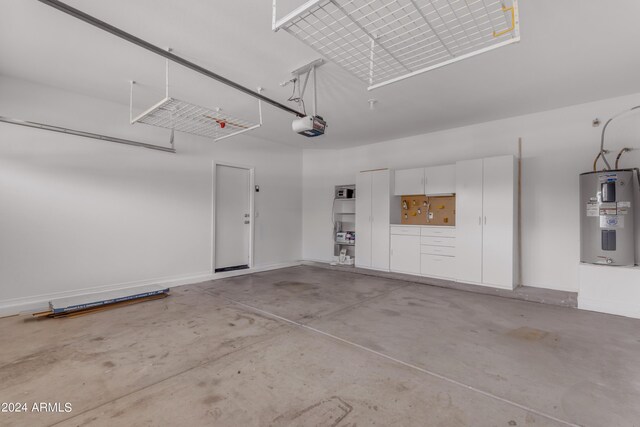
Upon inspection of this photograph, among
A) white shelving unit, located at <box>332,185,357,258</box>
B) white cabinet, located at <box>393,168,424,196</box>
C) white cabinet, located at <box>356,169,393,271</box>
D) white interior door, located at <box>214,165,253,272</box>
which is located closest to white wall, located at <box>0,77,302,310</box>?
white interior door, located at <box>214,165,253,272</box>

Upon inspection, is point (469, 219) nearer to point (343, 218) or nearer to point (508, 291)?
point (508, 291)

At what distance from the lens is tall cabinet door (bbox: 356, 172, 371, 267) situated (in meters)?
5.98

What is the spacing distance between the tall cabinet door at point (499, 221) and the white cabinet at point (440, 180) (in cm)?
57

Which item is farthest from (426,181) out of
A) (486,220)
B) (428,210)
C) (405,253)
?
(405,253)

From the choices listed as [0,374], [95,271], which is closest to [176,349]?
[0,374]

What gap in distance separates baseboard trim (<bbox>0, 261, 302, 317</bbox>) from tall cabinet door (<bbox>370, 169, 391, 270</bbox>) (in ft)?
8.15

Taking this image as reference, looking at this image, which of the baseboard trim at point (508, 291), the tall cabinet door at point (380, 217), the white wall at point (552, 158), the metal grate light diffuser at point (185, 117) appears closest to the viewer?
the metal grate light diffuser at point (185, 117)

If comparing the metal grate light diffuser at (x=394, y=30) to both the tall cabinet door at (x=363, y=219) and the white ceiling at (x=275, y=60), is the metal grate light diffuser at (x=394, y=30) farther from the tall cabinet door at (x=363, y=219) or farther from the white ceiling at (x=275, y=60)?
the tall cabinet door at (x=363, y=219)

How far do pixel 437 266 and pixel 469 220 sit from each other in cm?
95

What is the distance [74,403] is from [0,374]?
88cm

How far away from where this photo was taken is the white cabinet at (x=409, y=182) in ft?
17.6

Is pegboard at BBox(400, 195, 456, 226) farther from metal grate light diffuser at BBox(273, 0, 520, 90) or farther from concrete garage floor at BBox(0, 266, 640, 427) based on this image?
metal grate light diffuser at BBox(273, 0, 520, 90)

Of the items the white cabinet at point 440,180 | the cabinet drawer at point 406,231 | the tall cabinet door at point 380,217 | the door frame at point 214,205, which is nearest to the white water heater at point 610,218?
the white cabinet at point 440,180

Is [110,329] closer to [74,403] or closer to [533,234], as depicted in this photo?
[74,403]
